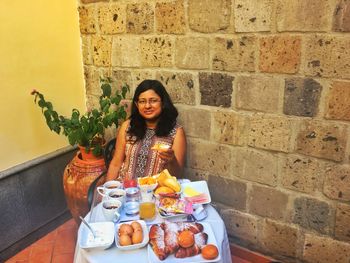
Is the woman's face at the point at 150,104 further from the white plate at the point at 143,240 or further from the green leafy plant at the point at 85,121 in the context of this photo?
the white plate at the point at 143,240

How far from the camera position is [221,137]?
7.32 ft

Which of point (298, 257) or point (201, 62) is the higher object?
point (201, 62)

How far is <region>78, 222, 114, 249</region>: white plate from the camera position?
140 centimetres

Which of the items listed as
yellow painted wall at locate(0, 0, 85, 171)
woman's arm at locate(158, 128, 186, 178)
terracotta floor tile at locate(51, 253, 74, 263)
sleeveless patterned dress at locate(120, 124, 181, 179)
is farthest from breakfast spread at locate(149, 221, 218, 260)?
yellow painted wall at locate(0, 0, 85, 171)

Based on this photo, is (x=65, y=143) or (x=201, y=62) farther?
(x=65, y=143)

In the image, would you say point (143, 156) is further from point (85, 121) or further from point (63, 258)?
point (63, 258)

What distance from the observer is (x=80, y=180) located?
2.46 meters

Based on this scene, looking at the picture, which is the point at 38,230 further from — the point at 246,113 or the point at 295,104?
the point at 295,104

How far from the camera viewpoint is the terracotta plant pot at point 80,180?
246 centimetres

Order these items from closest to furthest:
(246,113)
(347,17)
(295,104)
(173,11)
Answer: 1. (347,17)
2. (295,104)
3. (246,113)
4. (173,11)

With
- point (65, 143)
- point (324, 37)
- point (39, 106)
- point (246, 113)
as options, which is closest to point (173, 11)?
point (246, 113)

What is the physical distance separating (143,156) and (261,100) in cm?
90

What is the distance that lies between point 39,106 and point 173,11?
4.11 ft

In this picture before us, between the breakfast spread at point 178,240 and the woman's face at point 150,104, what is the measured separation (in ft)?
3.13
